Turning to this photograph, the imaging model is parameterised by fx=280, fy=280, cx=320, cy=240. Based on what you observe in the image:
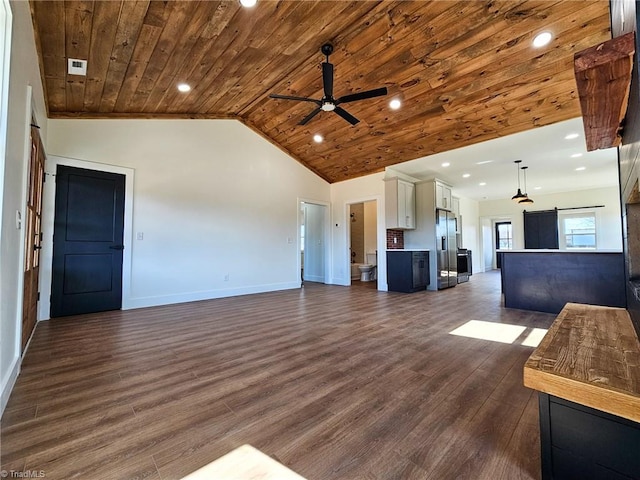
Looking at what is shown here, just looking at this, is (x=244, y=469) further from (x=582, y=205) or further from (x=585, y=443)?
(x=582, y=205)

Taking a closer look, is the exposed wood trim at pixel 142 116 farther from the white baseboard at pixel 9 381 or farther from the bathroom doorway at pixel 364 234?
the bathroom doorway at pixel 364 234

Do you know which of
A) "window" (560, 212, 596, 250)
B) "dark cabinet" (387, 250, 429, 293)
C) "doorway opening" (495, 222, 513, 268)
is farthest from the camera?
Answer: "doorway opening" (495, 222, 513, 268)

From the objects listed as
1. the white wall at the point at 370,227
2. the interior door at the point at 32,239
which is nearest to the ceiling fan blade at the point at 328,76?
the interior door at the point at 32,239

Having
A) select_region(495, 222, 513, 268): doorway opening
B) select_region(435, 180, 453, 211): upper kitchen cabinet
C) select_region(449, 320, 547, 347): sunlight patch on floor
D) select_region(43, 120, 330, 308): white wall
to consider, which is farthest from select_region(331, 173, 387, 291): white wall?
select_region(495, 222, 513, 268): doorway opening

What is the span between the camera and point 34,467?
47.3 inches

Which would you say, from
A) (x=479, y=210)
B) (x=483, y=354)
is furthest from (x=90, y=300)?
(x=479, y=210)

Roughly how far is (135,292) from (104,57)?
10.3ft

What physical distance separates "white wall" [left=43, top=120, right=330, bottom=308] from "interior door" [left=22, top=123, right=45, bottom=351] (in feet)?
1.37

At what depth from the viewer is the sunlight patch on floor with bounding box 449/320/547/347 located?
2836 mm

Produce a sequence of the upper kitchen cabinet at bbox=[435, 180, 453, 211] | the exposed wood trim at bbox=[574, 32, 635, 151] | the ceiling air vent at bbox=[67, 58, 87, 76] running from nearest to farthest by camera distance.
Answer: the exposed wood trim at bbox=[574, 32, 635, 151], the ceiling air vent at bbox=[67, 58, 87, 76], the upper kitchen cabinet at bbox=[435, 180, 453, 211]

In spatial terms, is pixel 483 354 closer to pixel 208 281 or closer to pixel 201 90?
pixel 208 281

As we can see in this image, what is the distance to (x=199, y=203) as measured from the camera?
198 inches

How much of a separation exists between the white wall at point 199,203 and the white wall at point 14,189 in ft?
6.55

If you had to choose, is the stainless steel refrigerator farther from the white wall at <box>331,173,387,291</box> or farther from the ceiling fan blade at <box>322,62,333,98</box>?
the ceiling fan blade at <box>322,62,333,98</box>
